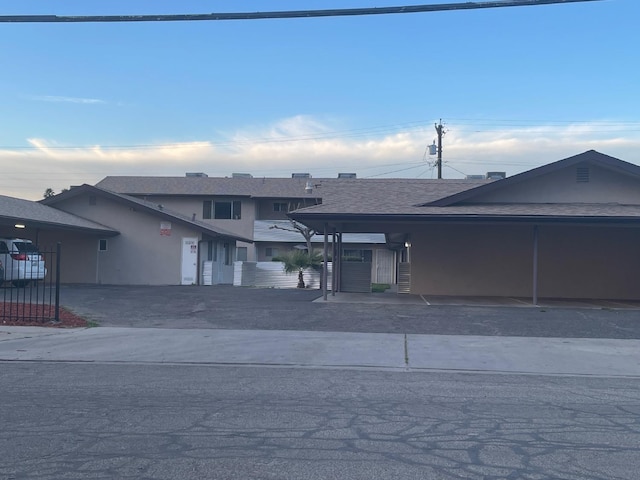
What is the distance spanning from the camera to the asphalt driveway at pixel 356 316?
16531 millimetres

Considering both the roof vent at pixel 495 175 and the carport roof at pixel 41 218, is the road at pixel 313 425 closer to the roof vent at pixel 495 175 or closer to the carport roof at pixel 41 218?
the carport roof at pixel 41 218

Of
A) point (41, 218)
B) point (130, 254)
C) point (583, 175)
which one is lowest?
point (130, 254)

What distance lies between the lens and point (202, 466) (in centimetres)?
610

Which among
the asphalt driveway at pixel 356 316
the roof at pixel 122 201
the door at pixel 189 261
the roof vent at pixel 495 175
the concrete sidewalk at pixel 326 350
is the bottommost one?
the concrete sidewalk at pixel 326 350

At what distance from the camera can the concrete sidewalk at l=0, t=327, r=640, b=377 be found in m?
12.3

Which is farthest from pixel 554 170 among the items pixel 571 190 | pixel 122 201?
pixel 122 201

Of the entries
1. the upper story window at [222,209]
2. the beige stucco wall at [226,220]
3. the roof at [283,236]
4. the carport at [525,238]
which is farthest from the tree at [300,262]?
the upper story window at [222,209]

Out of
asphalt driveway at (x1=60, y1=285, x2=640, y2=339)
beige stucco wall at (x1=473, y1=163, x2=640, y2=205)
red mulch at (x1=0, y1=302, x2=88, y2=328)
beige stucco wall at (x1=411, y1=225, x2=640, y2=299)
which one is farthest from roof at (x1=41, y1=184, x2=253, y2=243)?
beige stucco wall at (x1=473, y1=163, x2=640, y2=205)

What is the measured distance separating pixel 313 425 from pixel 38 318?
11859 millimetres

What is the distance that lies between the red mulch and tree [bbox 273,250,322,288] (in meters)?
15.8

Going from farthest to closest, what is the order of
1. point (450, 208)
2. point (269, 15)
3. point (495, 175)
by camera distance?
point (495, 175), point (450, 208), point (269, 15)

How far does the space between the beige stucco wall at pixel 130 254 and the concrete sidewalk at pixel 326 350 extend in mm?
16328

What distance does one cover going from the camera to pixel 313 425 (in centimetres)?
762

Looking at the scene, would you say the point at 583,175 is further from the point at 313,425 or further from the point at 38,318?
the point at 313,425
